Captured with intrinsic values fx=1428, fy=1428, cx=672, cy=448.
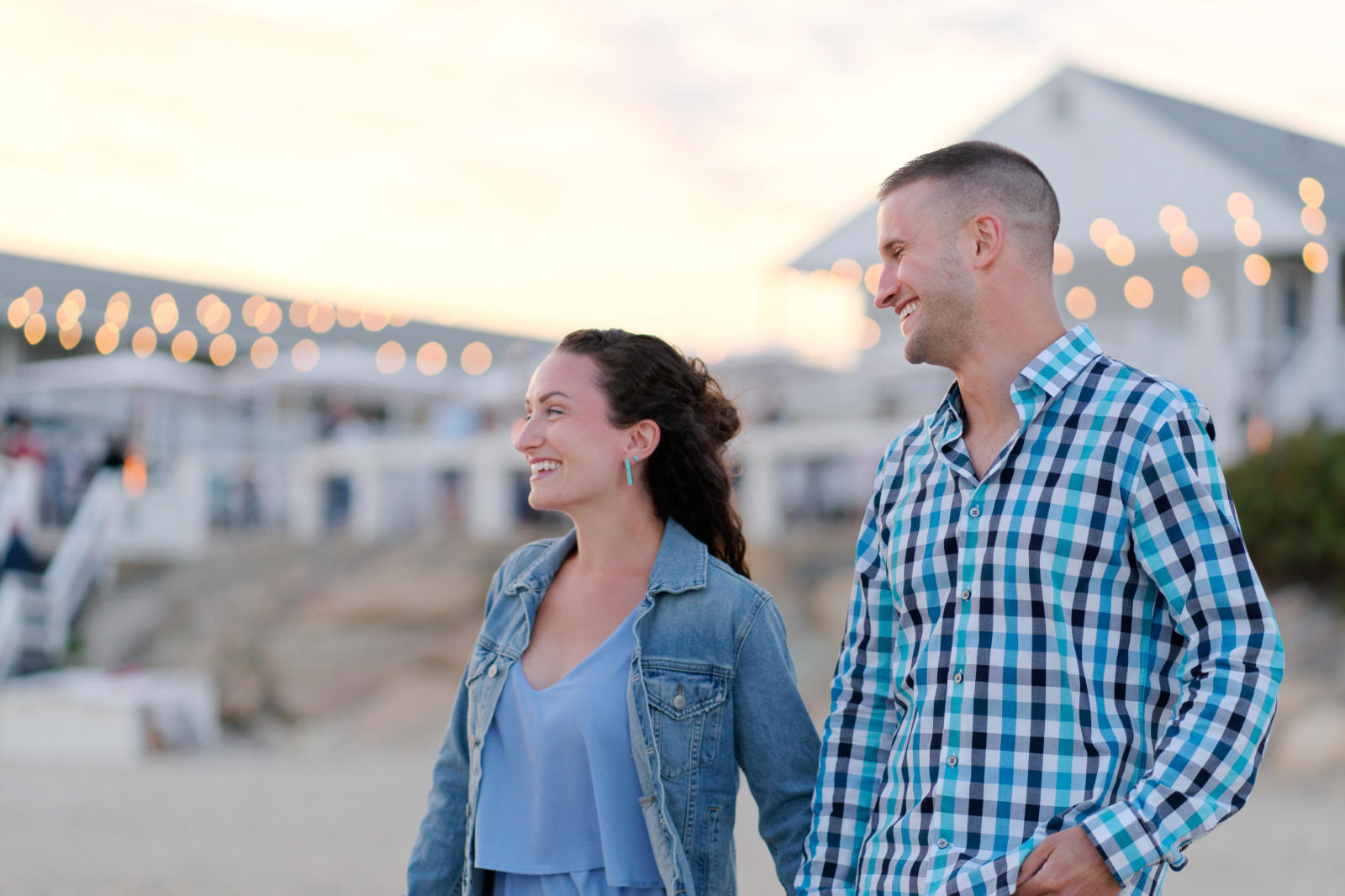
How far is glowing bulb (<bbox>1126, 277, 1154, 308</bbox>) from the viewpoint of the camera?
1895cm

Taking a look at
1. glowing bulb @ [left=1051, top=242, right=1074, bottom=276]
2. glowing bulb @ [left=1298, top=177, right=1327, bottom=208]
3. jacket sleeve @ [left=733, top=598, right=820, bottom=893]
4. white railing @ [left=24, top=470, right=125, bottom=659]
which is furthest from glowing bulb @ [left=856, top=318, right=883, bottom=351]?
jacket sleeve @ [left=733, top=598, right=820, bottom=893]

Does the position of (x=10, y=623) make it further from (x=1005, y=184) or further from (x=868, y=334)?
(x=1005, y=184)

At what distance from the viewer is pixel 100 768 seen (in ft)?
40.8

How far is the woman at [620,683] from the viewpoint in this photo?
9.20 feet

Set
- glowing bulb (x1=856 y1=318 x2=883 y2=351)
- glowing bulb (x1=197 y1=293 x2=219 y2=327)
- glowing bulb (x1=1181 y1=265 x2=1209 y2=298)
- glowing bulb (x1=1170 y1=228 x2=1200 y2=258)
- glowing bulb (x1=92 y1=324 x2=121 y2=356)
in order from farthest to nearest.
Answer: glowing bulb (x1=197 y1=293 x2=219 y2=327) → glowing bulb (x1=92 y1=324 x2=121 y2=356) → glowing bulb (x1=856 y1=318 x2=883 y2=351) → glowing bulb (x1=1181 y1=265 x2=1209 y2=298) → glowing bulb (x1=1170 y1=228 x2=1200 y2=258)

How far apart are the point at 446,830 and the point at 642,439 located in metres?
0.93

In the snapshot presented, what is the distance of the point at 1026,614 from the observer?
7.33ft

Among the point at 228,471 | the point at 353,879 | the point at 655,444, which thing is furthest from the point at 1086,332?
the point at 228,471

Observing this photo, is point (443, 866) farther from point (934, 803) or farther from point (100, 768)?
point (100, 768)

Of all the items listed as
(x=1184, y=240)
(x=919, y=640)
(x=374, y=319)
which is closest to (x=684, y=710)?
(x=919, y=640)

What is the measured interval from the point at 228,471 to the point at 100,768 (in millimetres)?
8447

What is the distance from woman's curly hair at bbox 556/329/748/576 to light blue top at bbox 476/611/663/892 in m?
0.47

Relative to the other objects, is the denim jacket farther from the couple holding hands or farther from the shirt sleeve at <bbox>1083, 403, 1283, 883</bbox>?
the shirt sleeve at <bbox>1083, 403, 1283, 883</bbox>

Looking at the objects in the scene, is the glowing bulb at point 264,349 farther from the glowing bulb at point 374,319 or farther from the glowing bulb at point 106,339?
the glowing bulb at point 374,319
